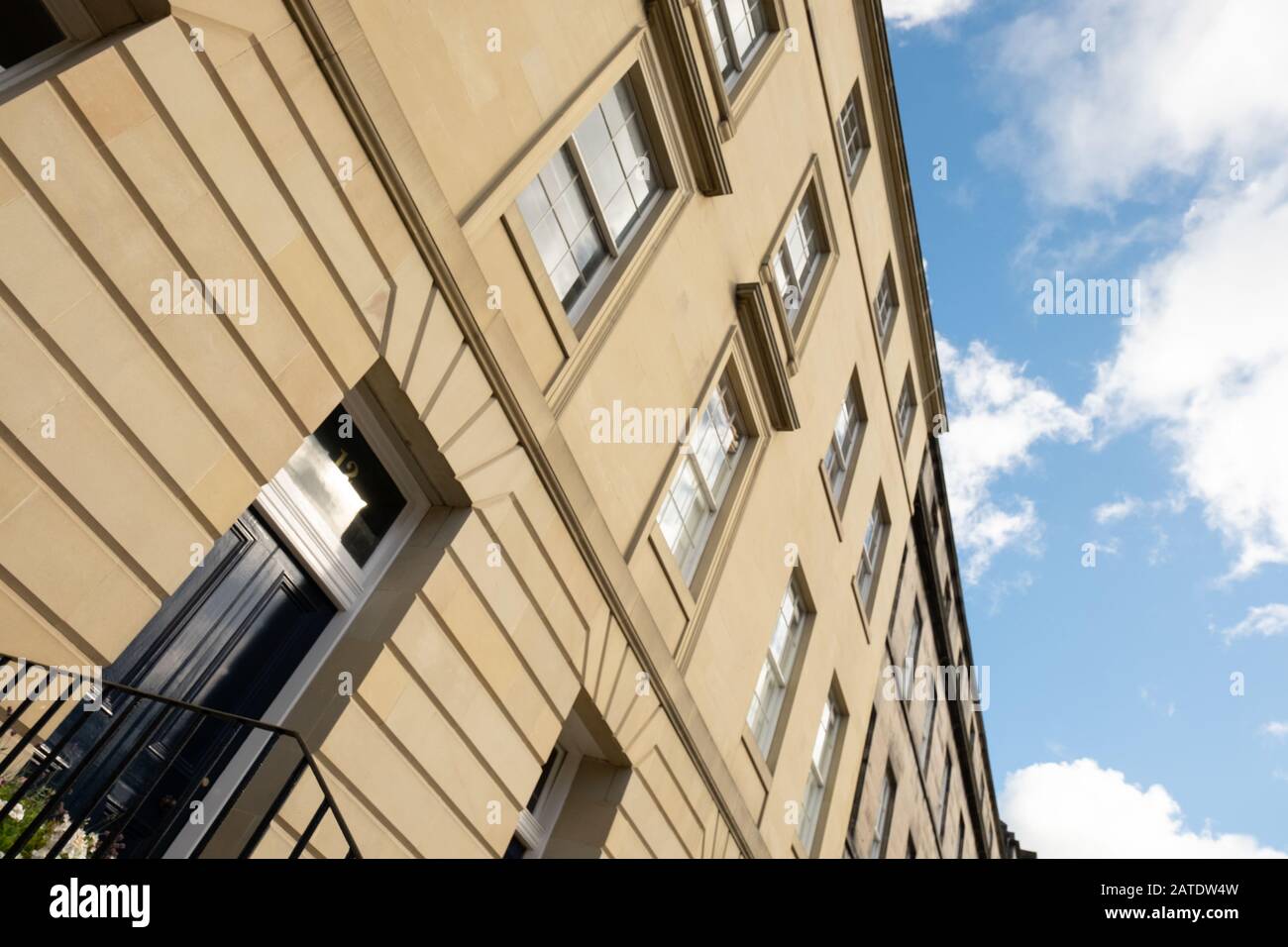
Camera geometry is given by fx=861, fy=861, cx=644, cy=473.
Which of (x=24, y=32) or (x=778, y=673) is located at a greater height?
(x=778, y=673)

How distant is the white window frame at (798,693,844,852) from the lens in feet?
51.5

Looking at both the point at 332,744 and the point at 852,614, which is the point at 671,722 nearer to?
the point at 332,744

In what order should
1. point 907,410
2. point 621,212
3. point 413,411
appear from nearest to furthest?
point 413,411 → point 621,212 → point 907,410

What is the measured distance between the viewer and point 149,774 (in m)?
5.79

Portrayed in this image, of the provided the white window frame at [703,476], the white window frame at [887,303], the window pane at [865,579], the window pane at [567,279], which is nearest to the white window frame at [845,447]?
the white window frame at [887,303]

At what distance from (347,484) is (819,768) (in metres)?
12.6

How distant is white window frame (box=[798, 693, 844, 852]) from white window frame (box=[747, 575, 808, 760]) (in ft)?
4.77

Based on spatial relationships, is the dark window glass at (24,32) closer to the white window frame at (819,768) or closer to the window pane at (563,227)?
the window pane at (563,227)

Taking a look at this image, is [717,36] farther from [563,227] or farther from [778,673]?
[778,673]

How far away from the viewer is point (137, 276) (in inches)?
194

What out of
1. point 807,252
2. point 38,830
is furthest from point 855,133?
point 38,830

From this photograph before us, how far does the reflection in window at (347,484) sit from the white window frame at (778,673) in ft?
23.1
